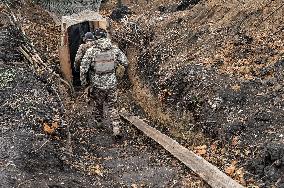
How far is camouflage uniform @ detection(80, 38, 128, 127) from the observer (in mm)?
9391

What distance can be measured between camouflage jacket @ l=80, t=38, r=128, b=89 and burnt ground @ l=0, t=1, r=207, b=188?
737 mm

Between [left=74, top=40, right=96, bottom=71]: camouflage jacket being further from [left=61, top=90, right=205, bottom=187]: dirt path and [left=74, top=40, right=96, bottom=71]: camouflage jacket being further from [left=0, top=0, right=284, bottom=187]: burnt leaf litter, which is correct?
[left=61, top=90, right=205, bottom=187]: dirt path

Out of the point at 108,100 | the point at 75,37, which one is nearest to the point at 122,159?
the point at 108,100

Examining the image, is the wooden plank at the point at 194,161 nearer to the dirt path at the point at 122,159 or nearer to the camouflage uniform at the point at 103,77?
the dirt path at the point at 122,159

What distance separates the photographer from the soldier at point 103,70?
940 centimetres

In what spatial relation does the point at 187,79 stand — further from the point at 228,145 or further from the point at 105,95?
the point at 228,145

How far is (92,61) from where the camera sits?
9500 mm

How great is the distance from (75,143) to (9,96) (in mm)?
1388

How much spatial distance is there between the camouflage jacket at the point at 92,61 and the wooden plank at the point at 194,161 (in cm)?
105

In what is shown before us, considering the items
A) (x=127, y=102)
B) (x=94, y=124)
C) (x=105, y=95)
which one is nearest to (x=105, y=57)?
(x=105, y=95)

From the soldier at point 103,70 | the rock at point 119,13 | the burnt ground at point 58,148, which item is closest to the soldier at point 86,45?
the soldier at point 103,70

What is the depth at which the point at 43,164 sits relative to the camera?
7055mm

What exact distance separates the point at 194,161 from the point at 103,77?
2.69m

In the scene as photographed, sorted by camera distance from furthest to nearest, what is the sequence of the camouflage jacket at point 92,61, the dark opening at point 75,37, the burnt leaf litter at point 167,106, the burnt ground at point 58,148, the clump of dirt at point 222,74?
the dark opening at point 75,37 → the camouflage jacket at point 92,61 → the clump of dirt at point 222,74 → the burnt leaf litter at point 167,106 → the burnt ground at point 58,148
